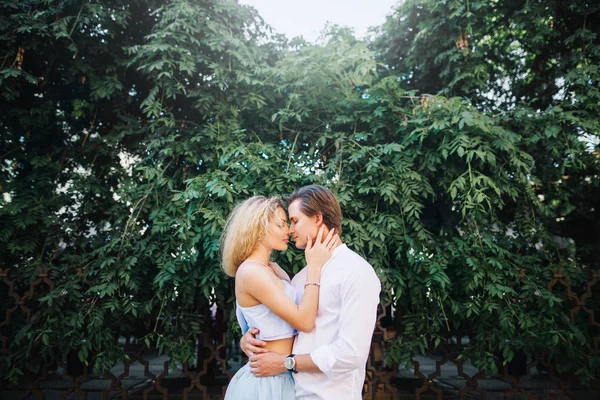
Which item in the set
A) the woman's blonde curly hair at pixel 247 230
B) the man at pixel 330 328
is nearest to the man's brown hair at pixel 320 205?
the man at pixel 330 328

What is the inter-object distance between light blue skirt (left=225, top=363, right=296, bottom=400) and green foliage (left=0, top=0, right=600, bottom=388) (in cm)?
162

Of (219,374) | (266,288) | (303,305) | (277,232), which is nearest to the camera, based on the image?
(303,305)

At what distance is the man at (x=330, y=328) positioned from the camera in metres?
1.95

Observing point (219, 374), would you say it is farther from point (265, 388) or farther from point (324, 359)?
point (324, 359)

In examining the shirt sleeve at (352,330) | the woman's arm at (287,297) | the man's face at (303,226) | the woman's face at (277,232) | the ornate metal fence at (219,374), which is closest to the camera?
the shirt sleeve at (352,330)

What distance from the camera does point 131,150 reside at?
5.52 m

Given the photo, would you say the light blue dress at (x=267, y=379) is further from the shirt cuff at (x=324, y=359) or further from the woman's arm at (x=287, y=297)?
the shirt cuff at (x=324, y=359)

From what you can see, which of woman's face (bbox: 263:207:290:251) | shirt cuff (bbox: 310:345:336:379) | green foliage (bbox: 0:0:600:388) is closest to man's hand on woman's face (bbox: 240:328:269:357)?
shirt cuff (bbox: 310:345:336:379)

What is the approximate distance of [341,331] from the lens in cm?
195

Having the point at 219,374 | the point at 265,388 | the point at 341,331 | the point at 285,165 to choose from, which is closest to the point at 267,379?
the point at 265,388

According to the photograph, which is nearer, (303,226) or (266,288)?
(266,288)

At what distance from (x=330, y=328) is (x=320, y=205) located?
700mm

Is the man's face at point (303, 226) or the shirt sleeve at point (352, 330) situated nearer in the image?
the shirt sleeve at point (352, 330)

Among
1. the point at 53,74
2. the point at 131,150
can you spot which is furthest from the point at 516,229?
the point at 53,74
